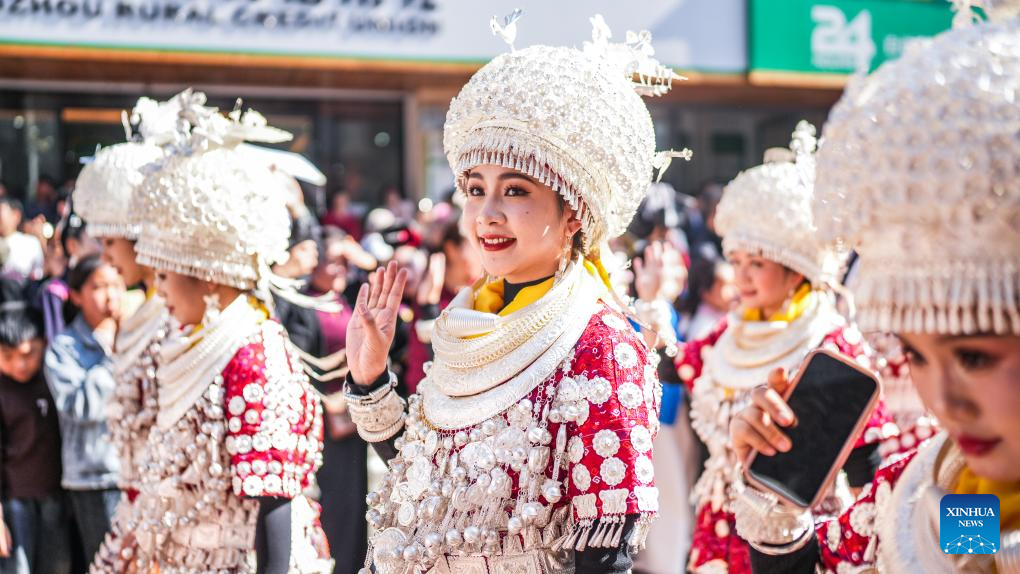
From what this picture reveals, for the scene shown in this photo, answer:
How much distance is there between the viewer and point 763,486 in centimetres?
172

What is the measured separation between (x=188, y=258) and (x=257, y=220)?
246mm

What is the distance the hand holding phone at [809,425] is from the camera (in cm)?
166

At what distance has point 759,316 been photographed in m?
4.22

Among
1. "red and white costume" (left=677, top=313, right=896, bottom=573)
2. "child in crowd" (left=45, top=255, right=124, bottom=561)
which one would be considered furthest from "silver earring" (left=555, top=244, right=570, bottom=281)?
"child in crowd" (left=45, top=255, right=124, bottom=561)

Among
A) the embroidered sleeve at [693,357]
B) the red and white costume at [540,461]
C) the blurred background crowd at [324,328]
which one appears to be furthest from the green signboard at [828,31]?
the red and white costume at [540,461]

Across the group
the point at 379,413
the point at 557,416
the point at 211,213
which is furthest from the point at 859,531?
the point at 211,213

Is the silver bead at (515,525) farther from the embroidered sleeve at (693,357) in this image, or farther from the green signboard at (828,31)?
the green signboard at (828,31)

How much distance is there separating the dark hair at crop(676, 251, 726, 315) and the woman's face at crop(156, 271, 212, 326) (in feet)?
12.4

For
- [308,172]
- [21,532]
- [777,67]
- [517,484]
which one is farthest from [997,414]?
[777,67]

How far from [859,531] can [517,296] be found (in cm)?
104

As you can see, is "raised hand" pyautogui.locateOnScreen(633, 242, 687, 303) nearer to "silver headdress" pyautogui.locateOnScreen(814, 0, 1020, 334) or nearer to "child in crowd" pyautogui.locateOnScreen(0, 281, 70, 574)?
"silver headdress" pyautogui.locateOnScreen(814, 0, 1020, 334)

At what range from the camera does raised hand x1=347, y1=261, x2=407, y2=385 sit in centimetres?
263

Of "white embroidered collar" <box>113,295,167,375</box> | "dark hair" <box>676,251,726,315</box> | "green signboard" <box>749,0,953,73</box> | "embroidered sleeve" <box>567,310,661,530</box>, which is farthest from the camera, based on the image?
"green signboard" <box>749,0,953,73</box>

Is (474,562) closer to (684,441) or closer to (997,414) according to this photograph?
(997,414)
